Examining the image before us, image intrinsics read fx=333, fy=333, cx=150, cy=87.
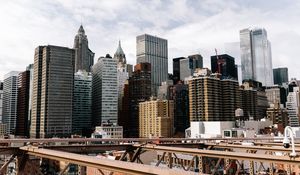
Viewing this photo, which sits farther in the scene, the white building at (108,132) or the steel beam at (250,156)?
the white building at (108,132)


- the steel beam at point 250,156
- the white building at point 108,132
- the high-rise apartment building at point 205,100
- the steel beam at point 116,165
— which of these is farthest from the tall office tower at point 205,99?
the steel beam at point 116,165

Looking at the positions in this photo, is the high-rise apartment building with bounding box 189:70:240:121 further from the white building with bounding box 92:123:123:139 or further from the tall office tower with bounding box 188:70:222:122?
the white building with bounding box 92:123:123:139

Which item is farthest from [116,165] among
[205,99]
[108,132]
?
[205,99]

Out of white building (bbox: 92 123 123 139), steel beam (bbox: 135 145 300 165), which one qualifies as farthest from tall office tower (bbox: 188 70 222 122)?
steel beam (bbox: 135 145 300 165)

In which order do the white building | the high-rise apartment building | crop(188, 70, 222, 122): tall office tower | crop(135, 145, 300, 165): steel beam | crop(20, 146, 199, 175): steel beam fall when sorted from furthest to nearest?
the high-rise apartment building → crop(188, 70, 222, 122): tall office tower → the white building → crop(135, 145, 300, 165): steel beam → crop(20, 146, 199, 175): steel beam

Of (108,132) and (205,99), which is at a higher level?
(205,99)

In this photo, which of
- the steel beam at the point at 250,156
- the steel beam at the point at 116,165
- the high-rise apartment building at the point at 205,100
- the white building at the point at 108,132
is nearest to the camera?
the steel beam at the point at 116,165

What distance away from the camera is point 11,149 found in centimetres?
1564

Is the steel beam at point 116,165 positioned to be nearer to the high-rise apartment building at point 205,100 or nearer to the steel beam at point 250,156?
the steel beam at point 250,156

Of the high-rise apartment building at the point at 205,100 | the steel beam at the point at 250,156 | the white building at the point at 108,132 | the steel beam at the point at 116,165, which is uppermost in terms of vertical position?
the high-rise apartment building at the point at 205,100

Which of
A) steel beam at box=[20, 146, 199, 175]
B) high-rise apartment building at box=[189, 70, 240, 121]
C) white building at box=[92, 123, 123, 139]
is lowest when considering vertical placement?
white building at box=[92, 123, 123, 139]

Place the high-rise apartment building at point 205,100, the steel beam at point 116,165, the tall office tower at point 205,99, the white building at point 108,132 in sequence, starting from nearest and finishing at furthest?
the steel beam at point 116,165 < the white building at point 108,132 < the tall office tower at point 205,99 < the high-rise apartment building at point 205,100

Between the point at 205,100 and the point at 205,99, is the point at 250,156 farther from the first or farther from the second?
the point at 205,100

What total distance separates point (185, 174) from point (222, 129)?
139567 mm
